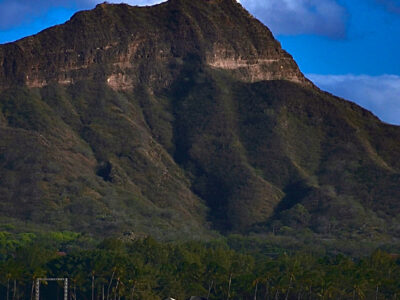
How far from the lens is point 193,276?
164625 mm

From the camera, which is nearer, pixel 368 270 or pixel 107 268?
pixel 107 268

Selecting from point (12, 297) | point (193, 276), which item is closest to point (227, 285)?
point (193, 276)

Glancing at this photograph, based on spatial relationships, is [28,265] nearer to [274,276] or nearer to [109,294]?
[109,294]

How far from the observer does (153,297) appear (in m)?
156

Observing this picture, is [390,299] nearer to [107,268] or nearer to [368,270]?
[368,270]

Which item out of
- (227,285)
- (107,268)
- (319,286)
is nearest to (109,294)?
(107,268)

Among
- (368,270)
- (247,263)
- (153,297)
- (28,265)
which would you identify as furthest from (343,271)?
(28,265)

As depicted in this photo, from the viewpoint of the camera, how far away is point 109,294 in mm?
157875

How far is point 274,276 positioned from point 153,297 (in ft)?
54.8

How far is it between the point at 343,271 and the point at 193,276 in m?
19.8

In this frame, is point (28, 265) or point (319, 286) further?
point (28, 265)

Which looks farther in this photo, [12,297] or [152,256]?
[152,256]

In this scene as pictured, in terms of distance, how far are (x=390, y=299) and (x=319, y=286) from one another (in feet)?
31.4

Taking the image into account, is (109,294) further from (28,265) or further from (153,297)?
(28,265)
